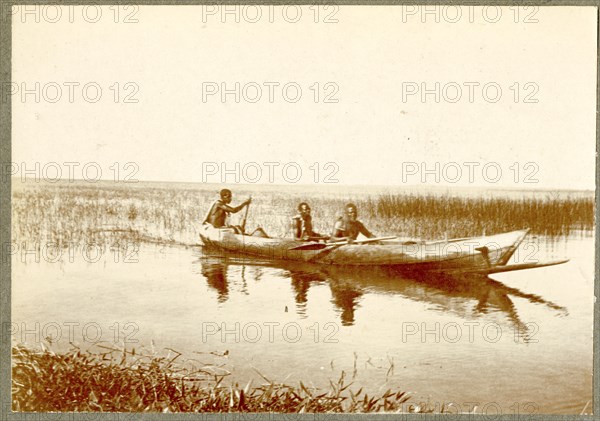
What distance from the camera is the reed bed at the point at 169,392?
4402 millimetres

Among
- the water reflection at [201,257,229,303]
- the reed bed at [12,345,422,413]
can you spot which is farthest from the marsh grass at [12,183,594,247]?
the reed bed at [12,345,422,413]

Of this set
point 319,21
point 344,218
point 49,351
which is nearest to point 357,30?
point 319,21

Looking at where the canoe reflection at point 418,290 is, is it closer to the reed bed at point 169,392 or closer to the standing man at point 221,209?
the standing man at point 221,209

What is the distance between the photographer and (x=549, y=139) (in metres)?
4.55

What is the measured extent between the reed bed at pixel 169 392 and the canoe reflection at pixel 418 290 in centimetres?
49

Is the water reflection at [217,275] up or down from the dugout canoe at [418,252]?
down

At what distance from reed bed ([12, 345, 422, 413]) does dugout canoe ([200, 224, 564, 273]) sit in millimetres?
784

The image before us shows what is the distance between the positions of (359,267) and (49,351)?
210 cm

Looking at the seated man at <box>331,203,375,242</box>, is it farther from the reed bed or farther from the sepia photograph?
the reed bed

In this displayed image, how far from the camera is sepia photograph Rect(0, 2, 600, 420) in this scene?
445 centimetres

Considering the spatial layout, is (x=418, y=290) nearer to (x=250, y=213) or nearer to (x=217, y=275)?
(x=250, y=213)

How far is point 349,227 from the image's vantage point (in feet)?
15.0

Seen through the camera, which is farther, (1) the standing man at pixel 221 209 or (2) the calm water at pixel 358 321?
(1) the standing man at pixel 221 209

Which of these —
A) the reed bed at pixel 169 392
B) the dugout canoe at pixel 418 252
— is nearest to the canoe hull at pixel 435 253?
the dugout canoe at pixel 418 252
